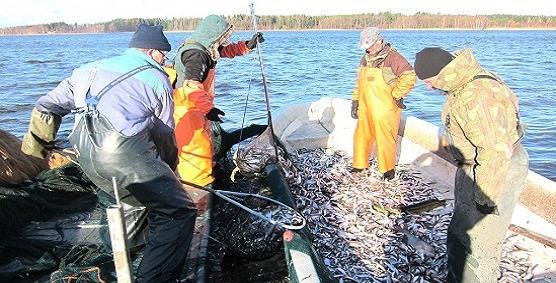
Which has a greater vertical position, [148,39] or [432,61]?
[148,39]

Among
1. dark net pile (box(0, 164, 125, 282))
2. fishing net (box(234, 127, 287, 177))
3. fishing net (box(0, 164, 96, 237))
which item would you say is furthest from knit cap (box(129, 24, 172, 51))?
fishing net (box(0, 164, 96, 237))

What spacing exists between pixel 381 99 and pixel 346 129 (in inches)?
Result: 99.2

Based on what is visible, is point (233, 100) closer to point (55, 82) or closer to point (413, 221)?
point (55, 82)

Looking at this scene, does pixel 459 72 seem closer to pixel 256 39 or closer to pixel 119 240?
pixel 119 240

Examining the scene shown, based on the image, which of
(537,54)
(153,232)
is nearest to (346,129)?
(153,232)

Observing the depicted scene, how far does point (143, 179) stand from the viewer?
145 inches

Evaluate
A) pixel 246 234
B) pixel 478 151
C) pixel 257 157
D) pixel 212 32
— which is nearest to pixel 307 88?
pixel 257 157

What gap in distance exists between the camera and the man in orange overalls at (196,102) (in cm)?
560

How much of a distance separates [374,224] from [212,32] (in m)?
3.08

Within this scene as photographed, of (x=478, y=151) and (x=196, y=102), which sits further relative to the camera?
(x=196, y=102)

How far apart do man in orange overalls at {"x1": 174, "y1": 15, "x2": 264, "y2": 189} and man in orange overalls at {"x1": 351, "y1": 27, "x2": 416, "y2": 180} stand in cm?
208

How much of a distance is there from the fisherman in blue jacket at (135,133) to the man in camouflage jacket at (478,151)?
217 centimetres

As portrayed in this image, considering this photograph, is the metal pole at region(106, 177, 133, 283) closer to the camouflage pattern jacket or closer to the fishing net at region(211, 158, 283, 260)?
the fishing net at region(211, 158, 283, 260)

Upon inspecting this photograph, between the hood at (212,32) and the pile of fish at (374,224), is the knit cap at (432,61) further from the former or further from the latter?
the hood at (212,32)
